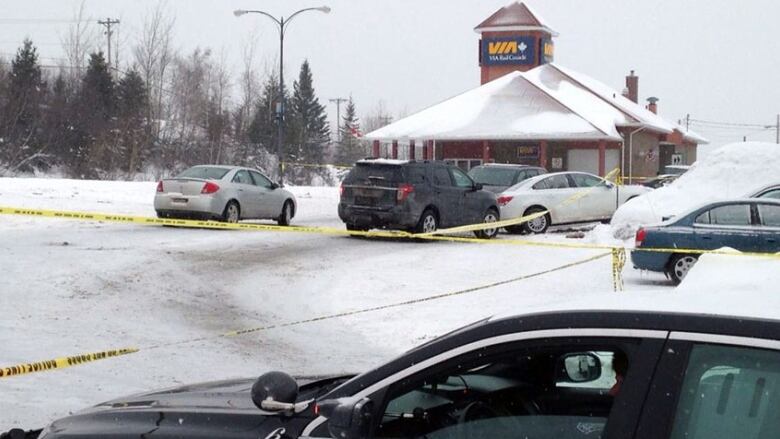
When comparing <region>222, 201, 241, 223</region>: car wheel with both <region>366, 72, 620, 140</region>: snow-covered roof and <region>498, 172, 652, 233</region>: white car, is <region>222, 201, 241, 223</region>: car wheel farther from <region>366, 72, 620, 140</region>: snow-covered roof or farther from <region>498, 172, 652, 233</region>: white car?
<region>366, 72, 620, 140</region>: snow-covered roof

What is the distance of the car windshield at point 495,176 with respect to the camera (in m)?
25.2

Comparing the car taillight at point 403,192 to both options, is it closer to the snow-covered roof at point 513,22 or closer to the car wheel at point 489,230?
the car wheel at point 489,230

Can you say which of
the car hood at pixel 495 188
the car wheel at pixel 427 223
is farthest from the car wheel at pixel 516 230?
the car wheel at pixel 427 223

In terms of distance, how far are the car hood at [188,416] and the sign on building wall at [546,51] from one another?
51441 mm

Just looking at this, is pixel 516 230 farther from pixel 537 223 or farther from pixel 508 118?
pixel 508 118

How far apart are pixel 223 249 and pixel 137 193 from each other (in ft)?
45.6

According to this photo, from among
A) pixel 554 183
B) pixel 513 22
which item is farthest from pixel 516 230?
pixel 513 22

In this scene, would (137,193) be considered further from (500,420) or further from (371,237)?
(500,420)

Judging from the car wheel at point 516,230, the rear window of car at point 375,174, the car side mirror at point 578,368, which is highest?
the rear window of car at point 375,174

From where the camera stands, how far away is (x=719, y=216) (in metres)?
15.3

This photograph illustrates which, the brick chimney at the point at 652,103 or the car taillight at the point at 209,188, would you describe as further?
the brick chimney at the point at 652,103

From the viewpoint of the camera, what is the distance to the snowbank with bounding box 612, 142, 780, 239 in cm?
2075

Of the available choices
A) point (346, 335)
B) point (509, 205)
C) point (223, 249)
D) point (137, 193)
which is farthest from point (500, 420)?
point (137, 193)

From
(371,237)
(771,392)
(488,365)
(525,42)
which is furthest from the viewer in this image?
(525,42)
